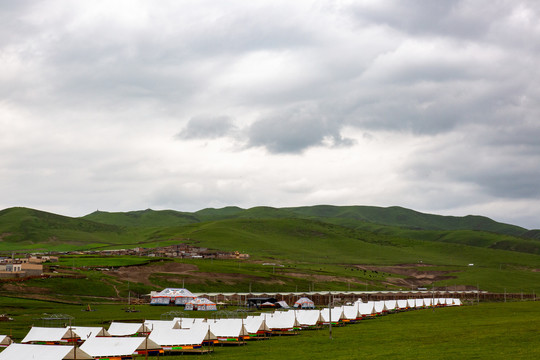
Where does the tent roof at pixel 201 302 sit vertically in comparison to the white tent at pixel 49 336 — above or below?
above

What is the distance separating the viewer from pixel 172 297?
4911 inches

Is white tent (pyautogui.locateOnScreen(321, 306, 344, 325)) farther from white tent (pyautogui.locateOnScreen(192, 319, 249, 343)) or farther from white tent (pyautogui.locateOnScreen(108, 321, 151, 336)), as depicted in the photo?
white tent (pyautogui.locateOnScreen(108, 321, 151, 336))

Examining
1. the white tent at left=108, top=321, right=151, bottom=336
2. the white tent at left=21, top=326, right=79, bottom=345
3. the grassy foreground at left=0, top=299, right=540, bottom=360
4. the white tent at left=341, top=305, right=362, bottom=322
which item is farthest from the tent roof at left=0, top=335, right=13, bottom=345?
the white tent at left=341, top=305, right=362, bottom=322

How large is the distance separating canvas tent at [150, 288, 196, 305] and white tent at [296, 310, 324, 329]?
4790cm

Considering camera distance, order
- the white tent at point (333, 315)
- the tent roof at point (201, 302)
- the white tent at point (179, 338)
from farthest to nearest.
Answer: the tent roof at point (201, 302) → the white tent at point (333, 315) → the white tent at point (179, 338)

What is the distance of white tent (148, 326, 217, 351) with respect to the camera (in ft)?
194

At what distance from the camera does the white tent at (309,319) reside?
8075 cm

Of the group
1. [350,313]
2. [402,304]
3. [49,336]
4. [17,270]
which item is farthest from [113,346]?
[17,270]

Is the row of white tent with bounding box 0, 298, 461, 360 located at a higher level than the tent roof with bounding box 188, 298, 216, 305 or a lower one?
lower

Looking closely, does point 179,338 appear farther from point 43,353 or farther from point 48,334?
point 43,353

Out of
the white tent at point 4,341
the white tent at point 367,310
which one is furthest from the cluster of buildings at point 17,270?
the white tent at point 4,341

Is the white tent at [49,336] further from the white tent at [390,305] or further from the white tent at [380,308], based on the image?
the white tent at [390,305]

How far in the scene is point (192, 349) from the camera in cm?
5991

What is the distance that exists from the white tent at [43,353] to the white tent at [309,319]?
39050mm
